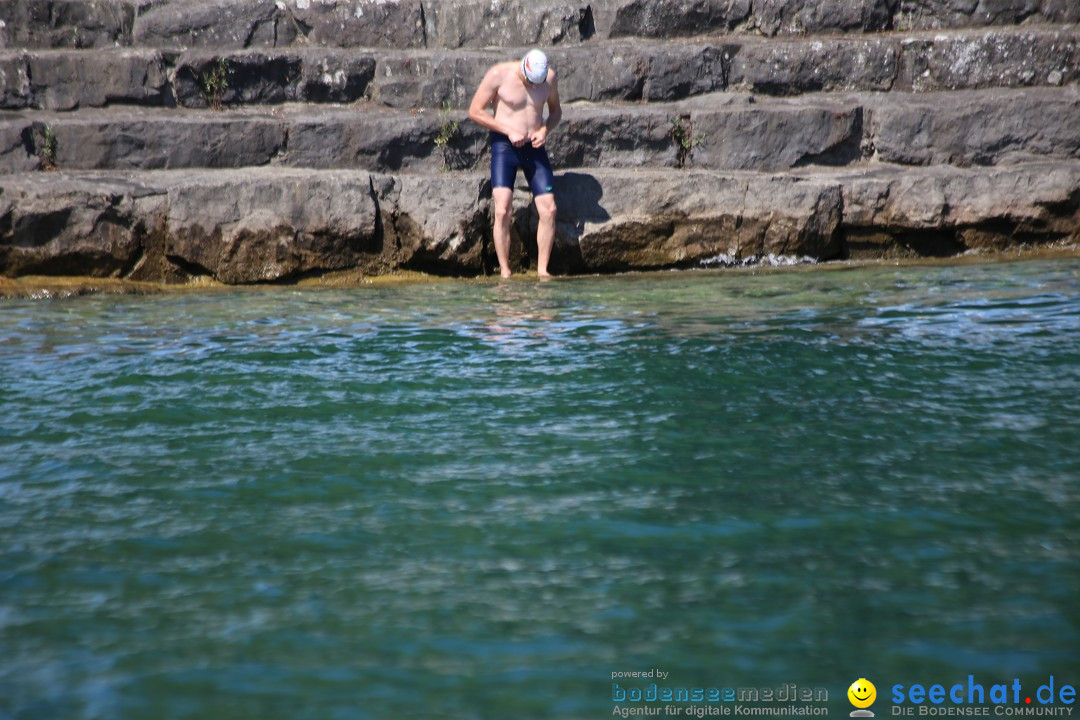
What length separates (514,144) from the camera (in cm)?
762

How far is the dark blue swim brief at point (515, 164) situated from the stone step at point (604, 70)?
45.7 inches

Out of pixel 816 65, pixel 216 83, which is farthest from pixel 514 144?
pixel 816 65

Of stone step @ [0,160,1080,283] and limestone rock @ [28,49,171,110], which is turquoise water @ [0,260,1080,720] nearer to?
stone step @ [0,160,1080,283]

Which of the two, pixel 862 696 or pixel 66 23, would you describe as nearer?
pixel 862 696

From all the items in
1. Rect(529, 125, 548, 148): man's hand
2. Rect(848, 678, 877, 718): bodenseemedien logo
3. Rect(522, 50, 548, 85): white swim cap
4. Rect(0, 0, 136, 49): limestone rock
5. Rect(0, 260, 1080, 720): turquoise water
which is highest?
Rect(0, 0, 136, 49): limestone rock

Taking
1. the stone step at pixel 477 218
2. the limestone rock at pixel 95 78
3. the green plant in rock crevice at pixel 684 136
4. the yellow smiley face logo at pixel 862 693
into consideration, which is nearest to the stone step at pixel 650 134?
the green plant in rock crevice at pixel 684 136

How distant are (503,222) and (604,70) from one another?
2.06 metres

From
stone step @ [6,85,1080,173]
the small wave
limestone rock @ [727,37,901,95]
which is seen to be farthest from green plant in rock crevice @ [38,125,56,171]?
limestone rock @ [727,37,901,95]

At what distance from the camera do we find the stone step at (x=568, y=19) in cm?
901

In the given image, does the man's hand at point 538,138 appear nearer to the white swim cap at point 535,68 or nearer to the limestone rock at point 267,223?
the white swim cap at point 535,68

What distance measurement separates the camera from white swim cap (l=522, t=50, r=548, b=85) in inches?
295

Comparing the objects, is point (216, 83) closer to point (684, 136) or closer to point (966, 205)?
point (684, 136)

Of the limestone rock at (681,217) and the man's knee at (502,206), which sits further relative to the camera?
the limestone rock at (681,217)

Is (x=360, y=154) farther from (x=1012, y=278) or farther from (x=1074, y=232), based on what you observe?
(x=1074, y=232)
